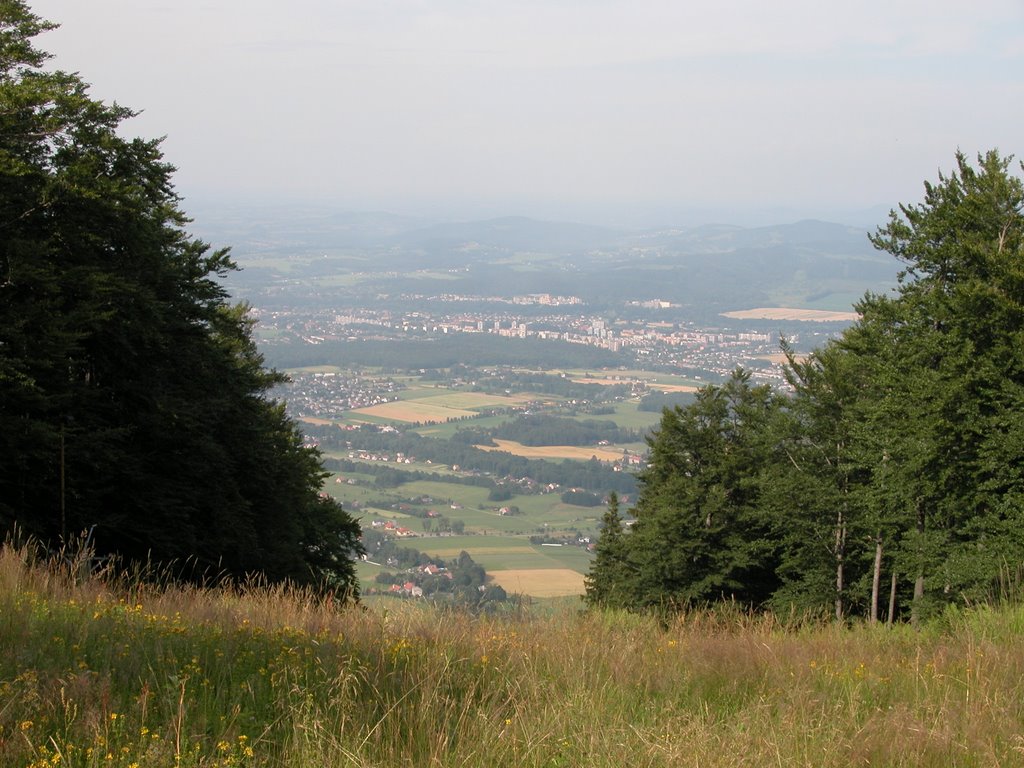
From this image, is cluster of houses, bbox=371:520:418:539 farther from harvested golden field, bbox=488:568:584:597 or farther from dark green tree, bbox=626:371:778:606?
dark green tree, bbox=626:371:778:606

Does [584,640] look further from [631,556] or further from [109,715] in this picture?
[631,556]

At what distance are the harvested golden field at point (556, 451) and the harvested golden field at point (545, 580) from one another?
4365cm

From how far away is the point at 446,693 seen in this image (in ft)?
14.1

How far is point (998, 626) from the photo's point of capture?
6578 millimetres

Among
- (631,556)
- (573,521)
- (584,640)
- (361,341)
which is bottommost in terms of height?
(573,521)

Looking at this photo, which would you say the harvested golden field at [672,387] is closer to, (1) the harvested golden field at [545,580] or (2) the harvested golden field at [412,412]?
(2) the harvested golden field at [412,412]

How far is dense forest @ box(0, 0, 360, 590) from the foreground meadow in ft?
22.2

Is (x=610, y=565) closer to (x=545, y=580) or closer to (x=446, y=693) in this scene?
(x=545, y=580)

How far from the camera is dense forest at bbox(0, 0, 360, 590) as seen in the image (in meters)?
13.7

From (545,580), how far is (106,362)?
3438 cm

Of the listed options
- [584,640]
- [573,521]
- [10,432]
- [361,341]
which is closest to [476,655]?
[584,640]

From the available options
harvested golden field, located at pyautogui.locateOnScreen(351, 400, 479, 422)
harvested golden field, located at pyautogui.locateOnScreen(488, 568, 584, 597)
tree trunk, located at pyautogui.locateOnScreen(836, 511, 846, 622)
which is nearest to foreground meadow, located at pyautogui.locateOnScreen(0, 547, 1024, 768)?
tree trunk, located at pyautogui.locateOnScreen(836, 511, 846, 622)

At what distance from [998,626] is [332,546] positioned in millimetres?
22671

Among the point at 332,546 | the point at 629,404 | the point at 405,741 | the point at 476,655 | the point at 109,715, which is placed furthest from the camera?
the point at 629,404
